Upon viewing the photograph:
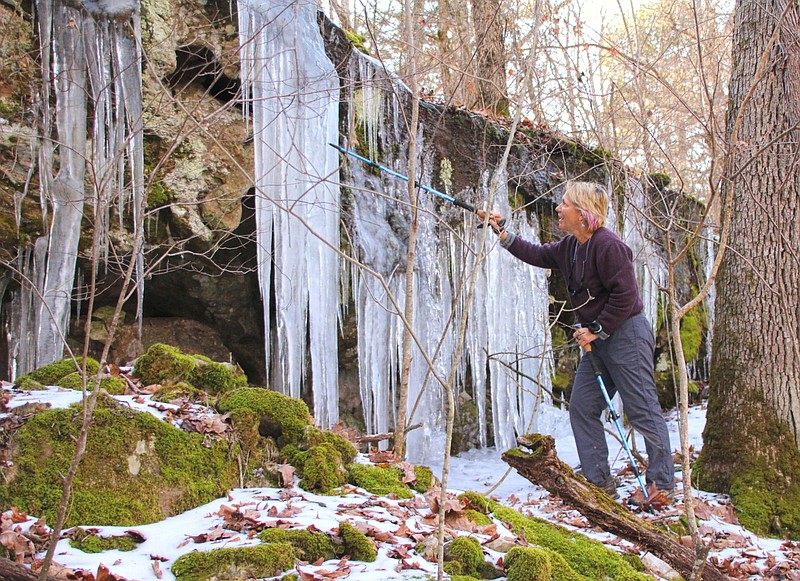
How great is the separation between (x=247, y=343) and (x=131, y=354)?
1.14 metres

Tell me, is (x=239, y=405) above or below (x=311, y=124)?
below

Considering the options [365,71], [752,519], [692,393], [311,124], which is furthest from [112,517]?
→ [692,393]

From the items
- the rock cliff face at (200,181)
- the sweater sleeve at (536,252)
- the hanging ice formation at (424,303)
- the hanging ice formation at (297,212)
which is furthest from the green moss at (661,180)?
the sweater sleeve at (536,252)

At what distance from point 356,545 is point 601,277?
2.13m

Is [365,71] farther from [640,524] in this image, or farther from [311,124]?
[640,524]

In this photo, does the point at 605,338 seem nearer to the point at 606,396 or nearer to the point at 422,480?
the point at 606,396

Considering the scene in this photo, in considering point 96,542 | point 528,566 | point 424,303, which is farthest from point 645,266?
point 96,542

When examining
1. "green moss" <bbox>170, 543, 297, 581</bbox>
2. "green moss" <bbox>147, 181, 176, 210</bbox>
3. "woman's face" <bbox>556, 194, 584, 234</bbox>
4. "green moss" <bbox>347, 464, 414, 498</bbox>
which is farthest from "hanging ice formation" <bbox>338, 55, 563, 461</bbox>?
"green moss" <bbox>170, 543, 297, 581</bbox>

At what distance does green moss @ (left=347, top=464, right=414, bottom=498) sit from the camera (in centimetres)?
304

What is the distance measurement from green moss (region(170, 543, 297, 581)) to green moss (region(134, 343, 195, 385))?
160 cm

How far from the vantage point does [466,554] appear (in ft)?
7.55

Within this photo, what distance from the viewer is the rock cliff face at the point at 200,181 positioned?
4867 millimetres

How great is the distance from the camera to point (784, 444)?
3957 millimetres

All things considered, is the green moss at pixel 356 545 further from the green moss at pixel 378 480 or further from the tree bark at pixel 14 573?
the tree bark at pixel 14 573
